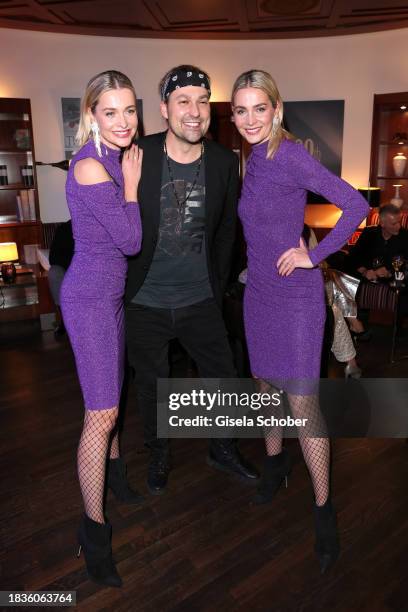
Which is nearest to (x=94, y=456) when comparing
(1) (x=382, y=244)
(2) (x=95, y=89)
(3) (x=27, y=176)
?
(2) (x=95, y=89)

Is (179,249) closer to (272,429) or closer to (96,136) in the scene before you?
(96,136)

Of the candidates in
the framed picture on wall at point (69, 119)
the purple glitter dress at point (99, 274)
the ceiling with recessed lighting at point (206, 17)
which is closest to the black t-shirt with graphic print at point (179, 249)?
the purple glitter dress at point (99, 274)

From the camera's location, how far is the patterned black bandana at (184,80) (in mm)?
1876

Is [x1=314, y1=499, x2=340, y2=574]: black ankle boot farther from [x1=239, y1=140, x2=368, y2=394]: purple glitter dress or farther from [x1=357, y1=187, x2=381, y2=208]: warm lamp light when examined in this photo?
[x1=357, y1=187, x2=381, y2=208]: warm lamp light

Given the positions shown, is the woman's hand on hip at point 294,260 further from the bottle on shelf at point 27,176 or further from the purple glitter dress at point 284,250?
the bottle on shelf at point 27,176

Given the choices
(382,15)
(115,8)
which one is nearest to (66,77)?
(115,8)

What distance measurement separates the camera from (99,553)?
5.86 ft

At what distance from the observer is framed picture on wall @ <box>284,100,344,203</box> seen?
21.2ft

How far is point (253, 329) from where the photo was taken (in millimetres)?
2061

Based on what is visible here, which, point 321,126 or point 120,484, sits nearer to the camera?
point 120,484

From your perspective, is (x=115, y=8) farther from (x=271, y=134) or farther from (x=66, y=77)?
(x=271, y=134)

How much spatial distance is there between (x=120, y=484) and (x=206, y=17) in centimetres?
492

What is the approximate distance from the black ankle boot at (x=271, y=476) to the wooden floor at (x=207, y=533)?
0.15ft

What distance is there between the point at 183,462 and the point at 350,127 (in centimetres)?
540
